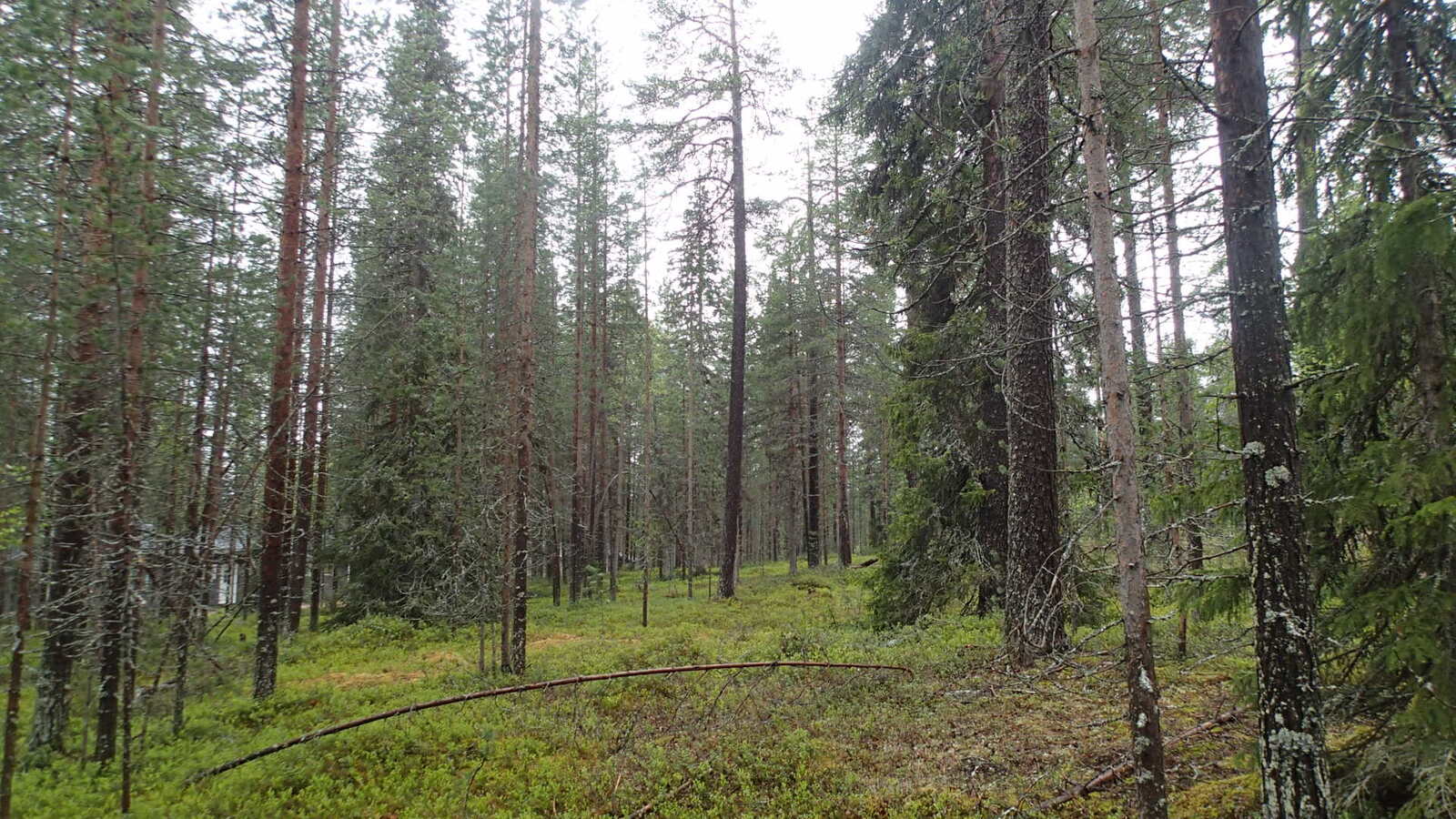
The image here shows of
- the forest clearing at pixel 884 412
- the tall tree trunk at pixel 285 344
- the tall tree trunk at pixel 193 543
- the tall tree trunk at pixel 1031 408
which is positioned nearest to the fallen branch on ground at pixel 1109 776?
the forest clearing at pixel 884 412

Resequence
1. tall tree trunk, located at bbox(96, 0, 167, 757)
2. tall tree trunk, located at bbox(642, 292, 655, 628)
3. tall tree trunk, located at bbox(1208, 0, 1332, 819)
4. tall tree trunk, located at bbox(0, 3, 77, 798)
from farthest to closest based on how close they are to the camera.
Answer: tall tree trunk, located at bbox(642, 292, 655, 628)
tall tree trunk, located at bbox(96, 0, 167, 757)
tall tree trunk, located at bbox(0, 3, 77, 798)
tall tree trunk, located at bbox(1208, 0, 1332, 819)

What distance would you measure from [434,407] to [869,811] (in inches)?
571

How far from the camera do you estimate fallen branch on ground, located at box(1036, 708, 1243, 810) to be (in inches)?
192

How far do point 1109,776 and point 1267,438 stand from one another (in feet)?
9.73

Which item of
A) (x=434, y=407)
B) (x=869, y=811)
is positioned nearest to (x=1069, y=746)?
(x=869, y=811)

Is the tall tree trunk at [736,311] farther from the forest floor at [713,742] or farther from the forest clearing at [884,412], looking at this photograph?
the forest floor at [713,742]

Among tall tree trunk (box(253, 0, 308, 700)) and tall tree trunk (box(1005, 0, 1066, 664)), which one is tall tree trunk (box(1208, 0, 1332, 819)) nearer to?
tall tree trunk (box(1005, 0, 1066, 664))

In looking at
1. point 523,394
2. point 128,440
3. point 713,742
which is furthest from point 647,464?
point 128,440

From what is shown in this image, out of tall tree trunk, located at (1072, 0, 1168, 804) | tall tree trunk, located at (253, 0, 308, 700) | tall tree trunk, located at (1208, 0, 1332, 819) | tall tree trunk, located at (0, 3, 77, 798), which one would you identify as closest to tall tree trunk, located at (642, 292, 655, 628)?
tall tree trunk, located at (253, 0, 308, 700)

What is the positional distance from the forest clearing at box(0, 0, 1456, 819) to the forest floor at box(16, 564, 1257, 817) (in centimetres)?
7

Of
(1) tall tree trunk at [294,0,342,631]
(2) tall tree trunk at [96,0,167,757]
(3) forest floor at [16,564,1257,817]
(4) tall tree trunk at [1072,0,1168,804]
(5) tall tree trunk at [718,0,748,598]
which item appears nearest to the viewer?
(4) tall tree trunk at [1072,0,1168,804]

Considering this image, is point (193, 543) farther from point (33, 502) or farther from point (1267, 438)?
point (1267, 438)

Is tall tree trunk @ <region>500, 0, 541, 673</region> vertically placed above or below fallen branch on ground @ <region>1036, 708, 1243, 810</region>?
above

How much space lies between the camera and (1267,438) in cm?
402
